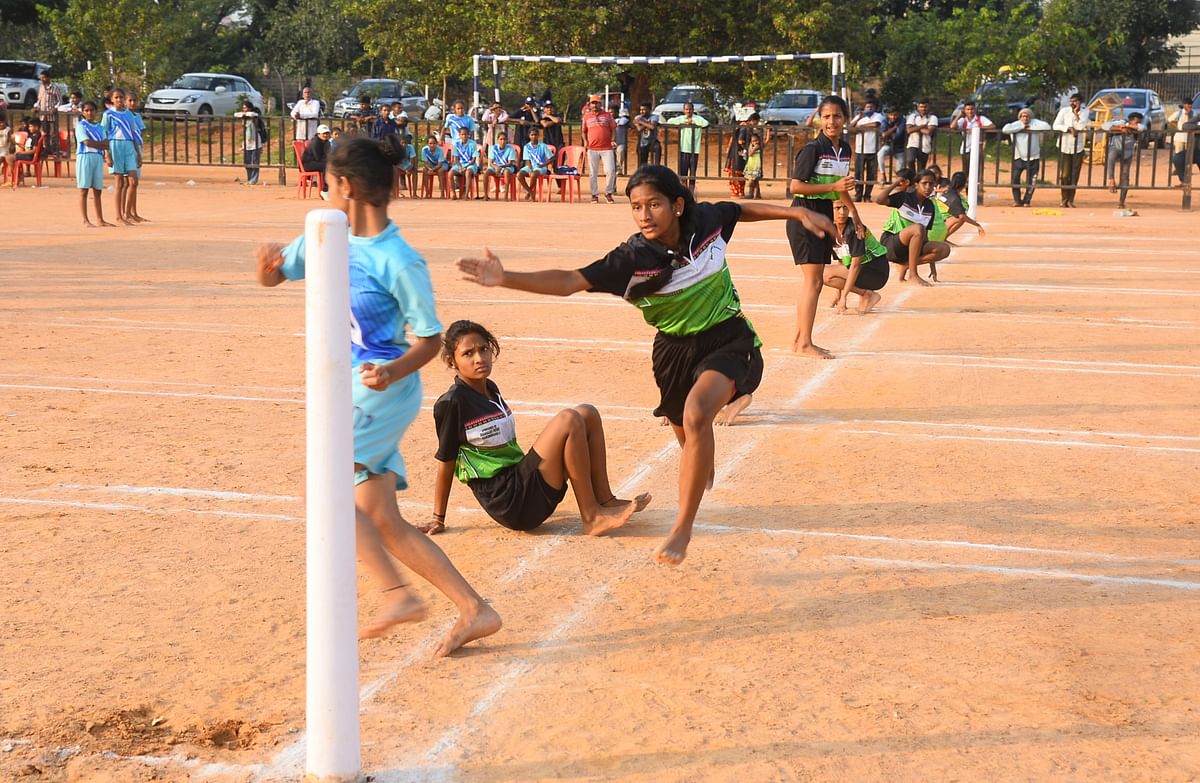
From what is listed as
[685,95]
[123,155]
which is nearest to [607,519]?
[123,155]

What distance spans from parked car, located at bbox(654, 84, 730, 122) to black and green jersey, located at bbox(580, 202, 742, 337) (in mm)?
31029

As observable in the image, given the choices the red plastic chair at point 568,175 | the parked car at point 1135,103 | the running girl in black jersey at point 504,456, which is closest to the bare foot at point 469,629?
the running girl in black jersey at point 504,456

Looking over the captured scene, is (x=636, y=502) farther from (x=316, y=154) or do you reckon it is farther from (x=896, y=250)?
(x=316, y=154)

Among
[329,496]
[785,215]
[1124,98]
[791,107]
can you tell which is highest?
[1124,98]

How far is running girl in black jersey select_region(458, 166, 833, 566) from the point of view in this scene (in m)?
5.63

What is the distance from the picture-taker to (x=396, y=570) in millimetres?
4598

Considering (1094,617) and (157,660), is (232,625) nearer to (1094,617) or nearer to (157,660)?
(157,660)

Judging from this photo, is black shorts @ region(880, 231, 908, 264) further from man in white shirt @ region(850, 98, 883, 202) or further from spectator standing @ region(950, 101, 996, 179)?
spectator standing @ region(950, 101, 996, 179)

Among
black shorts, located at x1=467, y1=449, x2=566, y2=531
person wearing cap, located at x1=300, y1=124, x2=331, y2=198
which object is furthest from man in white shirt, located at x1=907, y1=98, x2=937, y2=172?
black shorts, located at x1=467, y1=449, x2=566, y2=531

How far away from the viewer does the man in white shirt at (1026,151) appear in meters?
26.0

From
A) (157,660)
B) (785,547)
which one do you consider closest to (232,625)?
(157,660)

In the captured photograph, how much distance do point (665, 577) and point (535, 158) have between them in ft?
73.6

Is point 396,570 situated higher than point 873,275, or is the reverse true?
point 873,275

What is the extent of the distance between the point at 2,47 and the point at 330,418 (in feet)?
196
